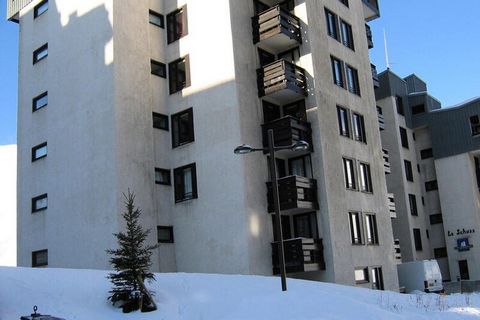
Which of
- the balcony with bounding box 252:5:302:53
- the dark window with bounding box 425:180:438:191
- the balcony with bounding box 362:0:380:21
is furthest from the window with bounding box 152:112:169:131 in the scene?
the dark window with bounding box 425:180:438:191

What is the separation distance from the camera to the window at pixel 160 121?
2852 cm

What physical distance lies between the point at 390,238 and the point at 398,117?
1998cm

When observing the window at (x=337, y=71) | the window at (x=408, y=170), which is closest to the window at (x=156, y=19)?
the window at (x=337, y=71)

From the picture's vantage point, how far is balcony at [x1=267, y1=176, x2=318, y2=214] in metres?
25.1

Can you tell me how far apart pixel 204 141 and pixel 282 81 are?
4.58m

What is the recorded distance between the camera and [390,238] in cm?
3034

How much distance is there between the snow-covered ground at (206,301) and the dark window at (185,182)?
9942 mm

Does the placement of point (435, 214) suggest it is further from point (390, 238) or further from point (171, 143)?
Result: point (171, 143)

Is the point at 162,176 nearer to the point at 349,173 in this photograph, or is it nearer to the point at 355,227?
the point at 349,173

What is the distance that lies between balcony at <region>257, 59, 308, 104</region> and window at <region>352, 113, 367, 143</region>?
421cm

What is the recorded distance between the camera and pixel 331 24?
30750 mm

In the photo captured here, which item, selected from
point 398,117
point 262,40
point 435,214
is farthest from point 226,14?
point 435,214

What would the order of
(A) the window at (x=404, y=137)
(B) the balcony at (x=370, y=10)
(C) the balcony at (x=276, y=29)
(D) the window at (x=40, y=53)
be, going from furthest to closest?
(A) the window at (x=404, y=137), (B) the balcony at (x=370, y=10), (D) the window at (x=40, y=53), (C) the balcony at (x=276, y=29)

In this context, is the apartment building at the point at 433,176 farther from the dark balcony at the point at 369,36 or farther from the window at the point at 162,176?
the window at the point at 162,176
